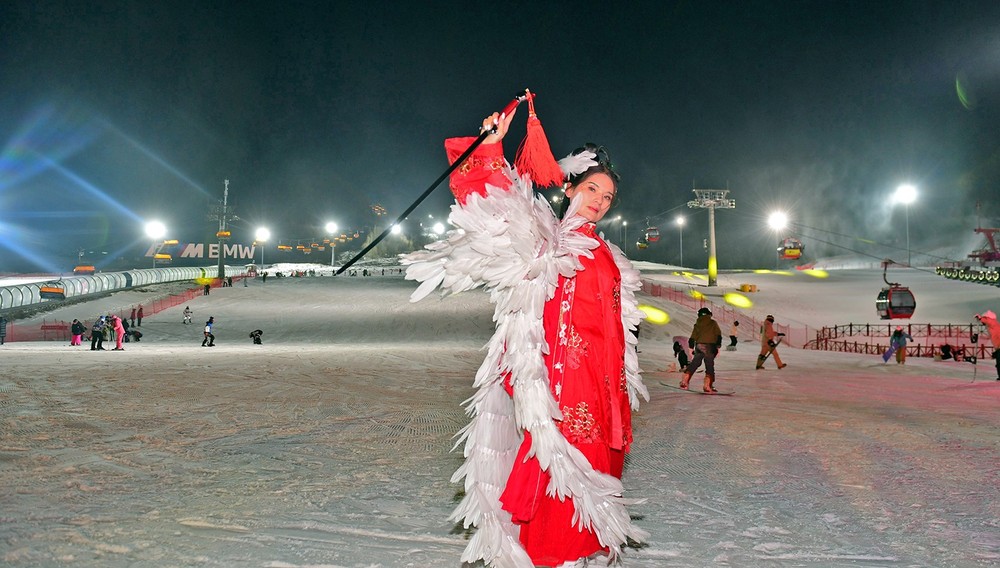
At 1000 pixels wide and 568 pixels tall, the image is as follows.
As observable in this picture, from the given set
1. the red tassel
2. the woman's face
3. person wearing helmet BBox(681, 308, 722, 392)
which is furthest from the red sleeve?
person wearing helmet BBox(681, 308, 722, 392)

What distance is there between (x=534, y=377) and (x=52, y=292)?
40.7 metres

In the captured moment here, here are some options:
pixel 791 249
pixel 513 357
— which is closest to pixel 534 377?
pixel 513 357

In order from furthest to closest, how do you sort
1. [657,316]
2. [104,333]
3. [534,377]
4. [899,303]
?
1. [657,316]
2. [899,303]
3. [104,333]
4. [534,377]

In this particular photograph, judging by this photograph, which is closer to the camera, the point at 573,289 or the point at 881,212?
the point at 573,289

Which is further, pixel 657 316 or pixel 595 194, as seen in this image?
pixel 657 316

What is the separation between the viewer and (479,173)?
3.27 meters

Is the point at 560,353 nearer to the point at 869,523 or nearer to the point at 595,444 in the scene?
the point at 595,444

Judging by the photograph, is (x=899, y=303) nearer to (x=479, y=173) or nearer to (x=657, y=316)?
(x=657, y=316)

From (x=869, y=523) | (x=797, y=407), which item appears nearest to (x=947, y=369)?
(x=797, y=407)

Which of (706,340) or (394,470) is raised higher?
(706,340)

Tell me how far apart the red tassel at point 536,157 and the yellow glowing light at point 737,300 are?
39.6m

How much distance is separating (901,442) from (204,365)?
1327 centimetres

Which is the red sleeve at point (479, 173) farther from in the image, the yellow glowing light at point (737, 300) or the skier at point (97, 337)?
the yellow glowing light at point (737, 300)

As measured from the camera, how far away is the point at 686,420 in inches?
334
